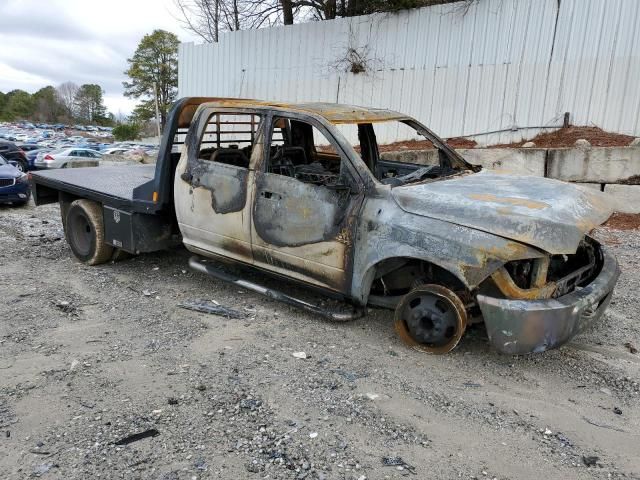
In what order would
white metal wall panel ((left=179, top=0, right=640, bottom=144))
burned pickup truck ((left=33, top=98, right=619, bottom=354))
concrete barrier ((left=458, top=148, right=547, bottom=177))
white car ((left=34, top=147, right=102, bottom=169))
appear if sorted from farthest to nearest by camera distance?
1. white car ((left=34, top=147, right=102, bottom=169))
2. white metal wall panel ((left=179, top=0, right=640, bottom=144))
3. concrete barrier ((left=458, top=148, right=547, bottom=177))
4. burned pickup truck ((left=33, top=98, right=619, bottom=354))

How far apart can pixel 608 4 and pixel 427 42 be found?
3.70m

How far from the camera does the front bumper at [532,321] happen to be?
339 centimetres

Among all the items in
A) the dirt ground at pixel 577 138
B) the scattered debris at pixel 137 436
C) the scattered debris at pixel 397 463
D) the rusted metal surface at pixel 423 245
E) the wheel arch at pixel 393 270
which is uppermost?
the dirt ground at pixel 577 138

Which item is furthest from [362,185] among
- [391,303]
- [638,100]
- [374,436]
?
[638,100]

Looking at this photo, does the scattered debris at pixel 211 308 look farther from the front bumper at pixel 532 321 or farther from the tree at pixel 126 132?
the tree at pixel 126 132

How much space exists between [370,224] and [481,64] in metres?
8.86

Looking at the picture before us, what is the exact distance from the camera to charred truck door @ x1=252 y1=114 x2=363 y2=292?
4133 millimetres

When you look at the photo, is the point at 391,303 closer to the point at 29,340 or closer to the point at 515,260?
the point at 515,260

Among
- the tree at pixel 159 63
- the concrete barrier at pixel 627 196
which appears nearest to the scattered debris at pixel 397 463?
the concrete barrier at pixel 627 196

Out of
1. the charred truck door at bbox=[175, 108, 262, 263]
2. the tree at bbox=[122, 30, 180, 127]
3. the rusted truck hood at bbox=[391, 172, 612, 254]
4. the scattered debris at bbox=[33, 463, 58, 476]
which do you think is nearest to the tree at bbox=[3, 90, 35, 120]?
the tree at bbox=[122, 30, 180, 127]

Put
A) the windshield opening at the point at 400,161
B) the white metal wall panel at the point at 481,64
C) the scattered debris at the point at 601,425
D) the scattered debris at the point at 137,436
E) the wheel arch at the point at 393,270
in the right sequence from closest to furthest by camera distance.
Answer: the scattered debris at the point at 137,436 < the scattered debris at the point at 601,425 < the wheel arch at the point at 393,270 < the windshield opening at the point at 400,161 < the white metal wall panel at the point at 481,64

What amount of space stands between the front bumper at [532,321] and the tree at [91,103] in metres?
121

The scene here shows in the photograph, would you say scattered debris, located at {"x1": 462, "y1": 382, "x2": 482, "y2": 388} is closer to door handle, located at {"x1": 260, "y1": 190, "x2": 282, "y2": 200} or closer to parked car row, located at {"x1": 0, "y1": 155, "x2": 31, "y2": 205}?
door handle, located at {"x1": 260, "y1": 190, "x2": 282, "y2": 200}

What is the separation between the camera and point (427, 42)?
12109 millimetres
